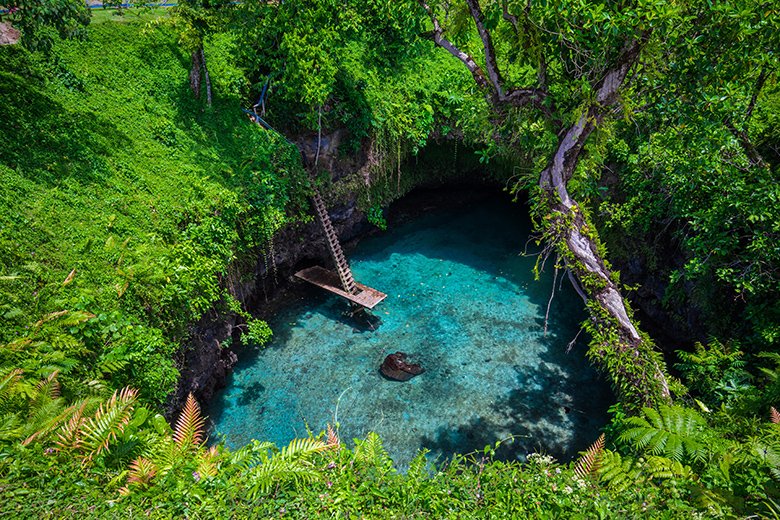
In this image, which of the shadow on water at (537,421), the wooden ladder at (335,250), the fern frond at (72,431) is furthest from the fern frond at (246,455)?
the wooden ladder at (335,250)

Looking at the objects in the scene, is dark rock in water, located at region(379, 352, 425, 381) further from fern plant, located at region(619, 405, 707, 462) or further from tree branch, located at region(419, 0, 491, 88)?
tree branch, located at region(419, 0, 491, 88)

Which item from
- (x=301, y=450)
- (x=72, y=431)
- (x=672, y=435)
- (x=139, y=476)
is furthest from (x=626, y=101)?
(x=72, y=431)

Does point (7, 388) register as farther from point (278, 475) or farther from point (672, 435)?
point (672, 435)

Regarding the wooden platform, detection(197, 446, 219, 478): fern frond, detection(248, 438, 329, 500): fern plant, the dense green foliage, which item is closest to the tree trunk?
the dense green foliage

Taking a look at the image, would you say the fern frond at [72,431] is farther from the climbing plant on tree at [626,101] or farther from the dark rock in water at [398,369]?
the climbing plant on tree at [626,101]

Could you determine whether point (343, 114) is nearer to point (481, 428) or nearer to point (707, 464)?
point (481, 428)

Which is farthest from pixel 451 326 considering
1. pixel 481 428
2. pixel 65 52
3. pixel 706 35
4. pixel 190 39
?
pixel 65 52
